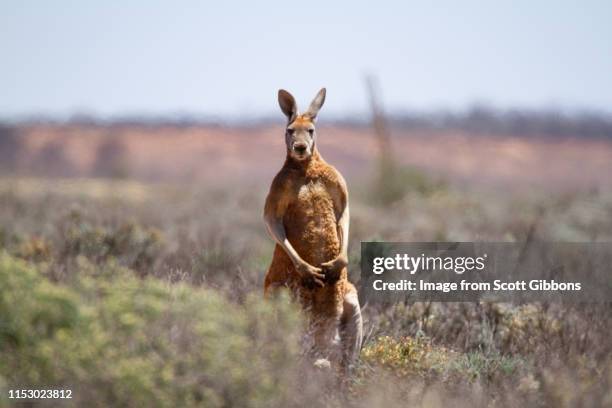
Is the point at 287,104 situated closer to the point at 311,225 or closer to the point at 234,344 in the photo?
the point at 311,225

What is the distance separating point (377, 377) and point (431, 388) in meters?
0.40

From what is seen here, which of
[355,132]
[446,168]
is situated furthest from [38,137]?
[355,132]

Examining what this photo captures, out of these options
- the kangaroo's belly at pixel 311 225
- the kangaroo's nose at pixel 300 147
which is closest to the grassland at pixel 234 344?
the kangaroo's belly at pixel 311 225

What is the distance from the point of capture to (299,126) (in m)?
9.09

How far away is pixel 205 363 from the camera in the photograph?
670 centimetres

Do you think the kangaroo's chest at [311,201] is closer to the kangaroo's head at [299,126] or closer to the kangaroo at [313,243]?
the kangaroo at [313,243]

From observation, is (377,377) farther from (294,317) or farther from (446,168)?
(446,168)

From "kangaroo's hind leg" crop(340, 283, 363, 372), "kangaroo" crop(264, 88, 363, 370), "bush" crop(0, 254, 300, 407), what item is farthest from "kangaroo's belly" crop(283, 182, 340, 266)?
"bush" crop(0, 254, 300, 407)

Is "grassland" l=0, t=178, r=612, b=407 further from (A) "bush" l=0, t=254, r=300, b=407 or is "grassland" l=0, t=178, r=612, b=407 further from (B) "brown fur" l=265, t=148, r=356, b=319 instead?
(B) "brown fur" l=265, t=148, r=356, b=319

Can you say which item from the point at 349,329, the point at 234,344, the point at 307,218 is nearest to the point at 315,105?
the point at 307,218

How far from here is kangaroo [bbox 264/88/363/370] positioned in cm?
888

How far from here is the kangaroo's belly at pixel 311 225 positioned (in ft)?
29.7

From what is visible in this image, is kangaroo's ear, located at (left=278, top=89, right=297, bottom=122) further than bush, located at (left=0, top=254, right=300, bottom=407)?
Yes

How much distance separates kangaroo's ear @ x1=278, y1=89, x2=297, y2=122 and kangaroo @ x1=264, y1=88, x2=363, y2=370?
0.09ft
